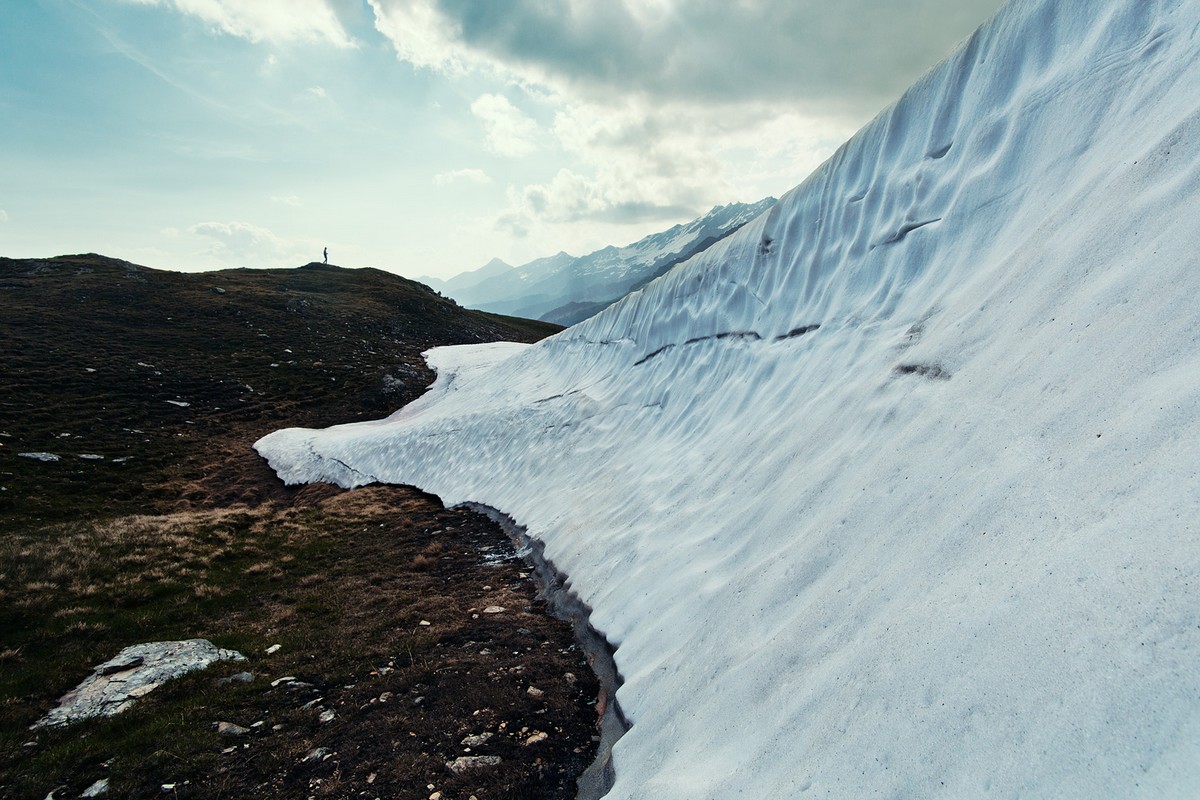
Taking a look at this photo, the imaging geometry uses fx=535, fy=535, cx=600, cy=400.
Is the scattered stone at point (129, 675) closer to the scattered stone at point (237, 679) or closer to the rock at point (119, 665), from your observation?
the rock at point (119, 665)

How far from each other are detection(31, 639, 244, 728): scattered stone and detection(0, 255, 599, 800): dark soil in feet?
0.83

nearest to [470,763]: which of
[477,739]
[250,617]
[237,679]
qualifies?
[477,739]

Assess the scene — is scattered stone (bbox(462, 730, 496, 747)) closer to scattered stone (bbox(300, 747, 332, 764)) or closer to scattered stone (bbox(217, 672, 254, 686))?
scattered stone (bbox(300, 747, 332, 764))

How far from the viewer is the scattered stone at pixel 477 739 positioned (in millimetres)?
5416

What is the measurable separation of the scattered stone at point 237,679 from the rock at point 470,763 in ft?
13.3

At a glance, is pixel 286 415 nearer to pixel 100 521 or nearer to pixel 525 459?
pixel 100 521

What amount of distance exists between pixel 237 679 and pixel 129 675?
1823mm

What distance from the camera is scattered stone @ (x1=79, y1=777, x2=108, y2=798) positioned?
207 inches

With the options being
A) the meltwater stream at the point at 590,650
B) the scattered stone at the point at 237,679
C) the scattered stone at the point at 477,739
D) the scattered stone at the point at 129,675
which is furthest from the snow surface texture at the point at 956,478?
the scattered stone at the point at 129,675

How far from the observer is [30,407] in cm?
2469

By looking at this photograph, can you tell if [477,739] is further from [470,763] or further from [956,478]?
[956,478]

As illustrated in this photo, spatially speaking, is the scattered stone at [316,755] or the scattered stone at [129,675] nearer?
the scattered stone at [316,755]

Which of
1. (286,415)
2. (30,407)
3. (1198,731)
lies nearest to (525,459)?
(1198,731)

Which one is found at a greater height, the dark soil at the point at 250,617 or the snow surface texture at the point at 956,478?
the snow surface texture at the point at 956,478
